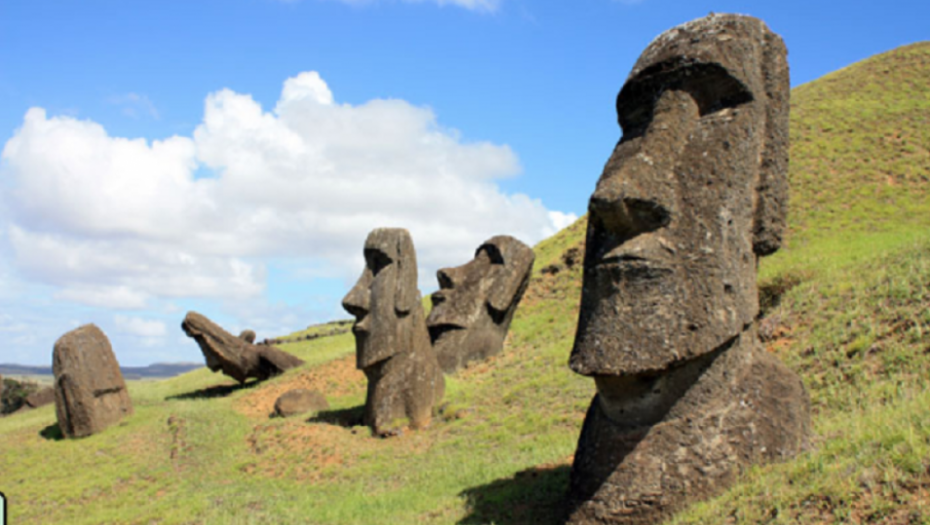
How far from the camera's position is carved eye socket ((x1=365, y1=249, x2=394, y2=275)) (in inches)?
558

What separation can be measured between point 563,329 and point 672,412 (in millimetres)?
14151

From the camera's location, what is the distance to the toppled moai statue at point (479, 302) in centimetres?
1883

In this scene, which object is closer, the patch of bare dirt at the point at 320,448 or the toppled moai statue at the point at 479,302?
the patch of bare dirt at the point at 320,448

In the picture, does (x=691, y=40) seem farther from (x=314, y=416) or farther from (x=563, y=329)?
(x=563, y=329)

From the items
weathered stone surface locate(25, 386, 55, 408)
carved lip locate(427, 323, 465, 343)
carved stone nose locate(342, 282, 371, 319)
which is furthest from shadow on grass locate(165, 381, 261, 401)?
carved stone nose locate(342, 282, 371, 319)

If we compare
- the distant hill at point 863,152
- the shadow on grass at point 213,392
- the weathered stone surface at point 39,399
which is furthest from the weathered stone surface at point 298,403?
the distant hill at point 863,152

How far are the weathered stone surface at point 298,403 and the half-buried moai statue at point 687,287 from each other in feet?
35.3

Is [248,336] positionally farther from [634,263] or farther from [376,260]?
[634,263]

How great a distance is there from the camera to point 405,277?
14133 mm

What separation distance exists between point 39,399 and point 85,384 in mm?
9411

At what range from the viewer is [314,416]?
15195 mm

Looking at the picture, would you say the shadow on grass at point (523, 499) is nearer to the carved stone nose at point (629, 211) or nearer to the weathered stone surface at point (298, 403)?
the carved stone nose at point (629, 211)

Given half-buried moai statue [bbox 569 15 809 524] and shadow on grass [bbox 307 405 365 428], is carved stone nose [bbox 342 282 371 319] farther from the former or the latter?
half-buried moai statue [bbox 569 15 809 524]

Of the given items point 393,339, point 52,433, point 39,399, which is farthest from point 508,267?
point 39,399
